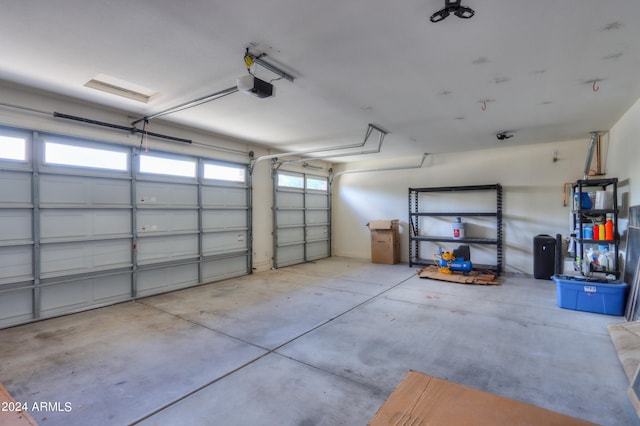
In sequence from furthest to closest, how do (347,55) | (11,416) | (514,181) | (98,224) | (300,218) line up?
(300,218)
(514,181)
(98,224)
(347,55)
(11,416)

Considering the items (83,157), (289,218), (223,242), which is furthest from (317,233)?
(83,157)

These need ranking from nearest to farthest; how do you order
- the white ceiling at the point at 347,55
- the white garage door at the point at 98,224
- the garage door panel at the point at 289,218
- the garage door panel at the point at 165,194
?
the white ceiling at the point at 347,55
the white garage door at the point at 98,224
the garage door panel at the point at 165,194
the garage door panel at the point at 289,218

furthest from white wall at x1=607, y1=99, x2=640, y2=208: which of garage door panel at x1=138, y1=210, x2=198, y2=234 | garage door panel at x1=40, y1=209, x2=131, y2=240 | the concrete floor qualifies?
garage door panel at x1=40, y1=209, x2=131, y2=240

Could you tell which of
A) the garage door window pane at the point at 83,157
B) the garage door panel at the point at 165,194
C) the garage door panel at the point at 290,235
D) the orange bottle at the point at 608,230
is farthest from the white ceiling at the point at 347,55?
the garage door panel at the point at 290,235

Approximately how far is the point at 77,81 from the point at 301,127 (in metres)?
2.76

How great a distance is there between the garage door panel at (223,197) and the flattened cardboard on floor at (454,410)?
496cm

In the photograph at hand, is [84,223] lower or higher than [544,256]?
higher

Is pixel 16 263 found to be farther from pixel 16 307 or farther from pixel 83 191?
pixel 83 191

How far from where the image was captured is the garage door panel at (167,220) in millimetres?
4543

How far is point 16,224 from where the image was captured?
11.3 feet

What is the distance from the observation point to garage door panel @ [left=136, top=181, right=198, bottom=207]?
4.53 m

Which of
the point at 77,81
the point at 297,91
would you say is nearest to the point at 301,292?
the point at 297,91

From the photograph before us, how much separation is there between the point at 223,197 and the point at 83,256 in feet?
7.59

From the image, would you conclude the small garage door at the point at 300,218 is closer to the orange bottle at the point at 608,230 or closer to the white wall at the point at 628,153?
the orange bottle at the point at 608,230
